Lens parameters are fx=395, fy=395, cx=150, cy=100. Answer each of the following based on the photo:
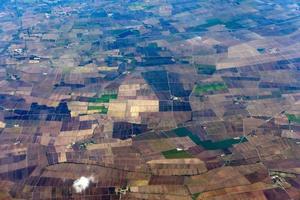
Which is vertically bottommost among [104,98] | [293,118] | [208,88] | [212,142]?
[104,98]

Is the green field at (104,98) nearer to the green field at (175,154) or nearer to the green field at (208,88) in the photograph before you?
the green field at (208,88)

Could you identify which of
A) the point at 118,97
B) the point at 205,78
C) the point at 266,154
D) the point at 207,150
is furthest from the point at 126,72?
the point at 266,154

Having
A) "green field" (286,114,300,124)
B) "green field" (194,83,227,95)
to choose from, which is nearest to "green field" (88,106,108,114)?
"green field" (194,83,227,95)

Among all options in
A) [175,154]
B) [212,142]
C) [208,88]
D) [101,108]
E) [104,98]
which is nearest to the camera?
[175,154]

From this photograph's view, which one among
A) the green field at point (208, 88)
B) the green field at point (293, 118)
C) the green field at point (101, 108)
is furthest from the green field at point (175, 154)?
the green field at point (293, 118)

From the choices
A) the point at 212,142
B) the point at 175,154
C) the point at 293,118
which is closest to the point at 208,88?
the point at 293,118

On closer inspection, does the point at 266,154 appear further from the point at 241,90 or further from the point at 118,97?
the point at 118,97

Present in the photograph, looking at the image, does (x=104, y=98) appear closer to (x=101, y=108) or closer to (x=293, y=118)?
(x=101, y=108)
